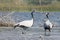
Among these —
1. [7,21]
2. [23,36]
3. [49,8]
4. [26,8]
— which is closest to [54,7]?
[49,8]

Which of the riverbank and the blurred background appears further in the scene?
the blurred background

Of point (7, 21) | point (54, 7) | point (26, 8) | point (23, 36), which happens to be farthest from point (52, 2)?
point (23, 36)

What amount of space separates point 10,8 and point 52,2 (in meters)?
5.71

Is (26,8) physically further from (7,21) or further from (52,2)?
(7,21)

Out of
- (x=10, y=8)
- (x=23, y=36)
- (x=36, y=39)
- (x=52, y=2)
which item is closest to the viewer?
(x=36, y=39)

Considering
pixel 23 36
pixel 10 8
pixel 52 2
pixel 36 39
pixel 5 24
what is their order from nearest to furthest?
pixel 36 39, pixel 23 36, pixel 5 24, pixel 10 8, pixel 52 2

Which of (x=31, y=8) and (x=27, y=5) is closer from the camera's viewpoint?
(x=31, y=8)

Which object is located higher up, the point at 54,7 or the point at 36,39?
the point at 36,39

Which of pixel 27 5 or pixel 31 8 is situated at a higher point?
pixel 27 5

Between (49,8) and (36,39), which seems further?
(49,8)

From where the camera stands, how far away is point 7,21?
15.6 metres

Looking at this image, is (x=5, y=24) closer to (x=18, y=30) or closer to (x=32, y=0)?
(x=18, y=30)

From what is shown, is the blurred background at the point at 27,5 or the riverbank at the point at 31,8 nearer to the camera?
the riverbank at the point at 31,8

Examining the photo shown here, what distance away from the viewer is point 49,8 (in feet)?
108
